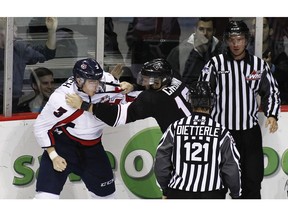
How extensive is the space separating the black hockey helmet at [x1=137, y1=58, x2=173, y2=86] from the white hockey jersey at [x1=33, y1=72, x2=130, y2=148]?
11.0 inches

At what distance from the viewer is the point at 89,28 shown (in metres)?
8.10

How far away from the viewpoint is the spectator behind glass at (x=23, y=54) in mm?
7957

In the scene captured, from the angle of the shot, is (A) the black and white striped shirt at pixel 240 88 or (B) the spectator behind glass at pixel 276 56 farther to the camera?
(B) the spectator behind glass at pixel 276 56

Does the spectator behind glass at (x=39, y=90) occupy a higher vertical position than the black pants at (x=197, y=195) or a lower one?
higher

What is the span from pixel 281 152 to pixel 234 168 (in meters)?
1.41

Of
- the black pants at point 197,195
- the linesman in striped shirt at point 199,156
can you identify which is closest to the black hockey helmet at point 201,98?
the linesman in striped shirt at point 199,156

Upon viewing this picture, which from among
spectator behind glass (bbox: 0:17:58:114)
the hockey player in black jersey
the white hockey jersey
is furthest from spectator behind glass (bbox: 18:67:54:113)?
the hockey player in black jersey

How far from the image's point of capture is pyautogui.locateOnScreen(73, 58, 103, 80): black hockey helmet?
7535mm

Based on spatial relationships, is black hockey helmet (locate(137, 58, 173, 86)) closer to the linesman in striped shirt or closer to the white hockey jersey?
the white hockey jersey

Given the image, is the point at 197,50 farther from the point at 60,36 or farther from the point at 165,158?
Answer: the point at 165,158

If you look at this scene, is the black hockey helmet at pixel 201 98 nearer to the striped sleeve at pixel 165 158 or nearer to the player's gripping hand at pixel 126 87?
the striped sleeve at pixel 165 158

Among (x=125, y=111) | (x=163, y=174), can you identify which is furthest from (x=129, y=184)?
(x=163, y=174)

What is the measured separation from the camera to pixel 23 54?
8.01m

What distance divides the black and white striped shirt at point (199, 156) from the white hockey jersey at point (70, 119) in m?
0.90
